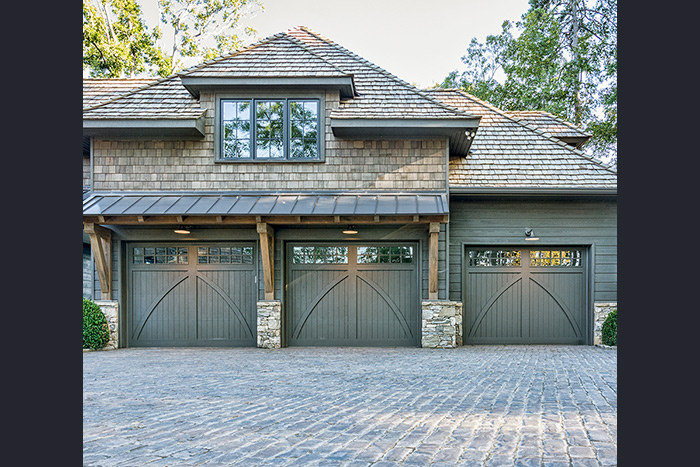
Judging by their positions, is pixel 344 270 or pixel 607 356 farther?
pixel 344 270

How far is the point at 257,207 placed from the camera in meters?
9.82

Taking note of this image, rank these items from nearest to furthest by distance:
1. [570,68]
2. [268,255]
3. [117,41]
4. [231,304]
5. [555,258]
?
[268,255], [231,304], [555,258], [570,68], [117,41]

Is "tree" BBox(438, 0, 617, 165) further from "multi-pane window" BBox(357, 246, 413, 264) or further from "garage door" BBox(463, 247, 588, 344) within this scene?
"multi-pane window" BBox(357, 246, 413, 264)

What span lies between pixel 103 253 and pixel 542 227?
860 cm

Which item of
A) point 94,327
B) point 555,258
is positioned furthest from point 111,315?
point 555,258

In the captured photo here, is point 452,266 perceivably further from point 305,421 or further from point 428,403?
point 305,421

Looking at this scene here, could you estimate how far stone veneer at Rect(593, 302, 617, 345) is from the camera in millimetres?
10695

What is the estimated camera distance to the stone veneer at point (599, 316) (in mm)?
10695

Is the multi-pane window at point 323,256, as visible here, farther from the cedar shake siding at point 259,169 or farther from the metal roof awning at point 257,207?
the cedar shake siding at point 259,169

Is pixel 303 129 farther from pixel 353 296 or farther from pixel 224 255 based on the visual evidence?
pixel 353 296

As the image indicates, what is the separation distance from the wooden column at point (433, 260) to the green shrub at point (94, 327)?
6241 mm

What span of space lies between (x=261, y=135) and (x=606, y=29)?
1413cm

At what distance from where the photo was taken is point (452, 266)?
429 inches

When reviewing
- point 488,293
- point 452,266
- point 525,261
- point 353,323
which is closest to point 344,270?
point 353,323
